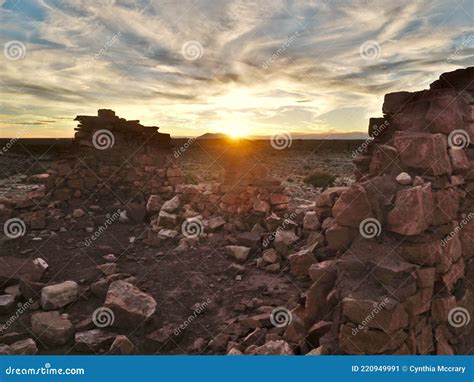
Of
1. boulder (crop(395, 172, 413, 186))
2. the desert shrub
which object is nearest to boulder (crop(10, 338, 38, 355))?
boulder (crop(395, 172, 413, 186))

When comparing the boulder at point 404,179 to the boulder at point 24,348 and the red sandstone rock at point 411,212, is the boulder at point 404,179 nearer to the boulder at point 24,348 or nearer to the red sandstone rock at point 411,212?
the red sandstone rock at point 411,212

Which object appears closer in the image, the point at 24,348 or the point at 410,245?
the point at 410,245

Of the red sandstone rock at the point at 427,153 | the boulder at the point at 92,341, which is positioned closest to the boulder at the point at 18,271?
the boulder at the point at 92,341

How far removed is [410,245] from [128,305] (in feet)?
15.7

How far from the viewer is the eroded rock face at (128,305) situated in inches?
248

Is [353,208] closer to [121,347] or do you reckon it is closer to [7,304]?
[121,347]

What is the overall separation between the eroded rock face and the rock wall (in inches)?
111

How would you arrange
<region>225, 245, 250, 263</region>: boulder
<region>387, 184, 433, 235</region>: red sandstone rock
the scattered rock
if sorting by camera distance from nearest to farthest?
<region>387, 184, 433, 235</region>: red sandstone rock, the scattered rock, <region>225, 245, 250, 263</region>: boulder

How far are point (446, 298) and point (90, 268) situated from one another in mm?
7339

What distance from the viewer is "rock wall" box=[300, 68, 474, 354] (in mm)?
4801

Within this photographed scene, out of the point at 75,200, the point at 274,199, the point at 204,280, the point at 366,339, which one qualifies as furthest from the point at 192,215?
the point at 366,339

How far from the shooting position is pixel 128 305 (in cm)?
648

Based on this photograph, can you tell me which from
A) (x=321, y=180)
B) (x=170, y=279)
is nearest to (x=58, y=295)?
(x=170, y=279)

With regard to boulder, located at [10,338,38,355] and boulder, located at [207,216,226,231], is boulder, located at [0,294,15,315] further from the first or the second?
boulder, located at [207,216,226,231]
